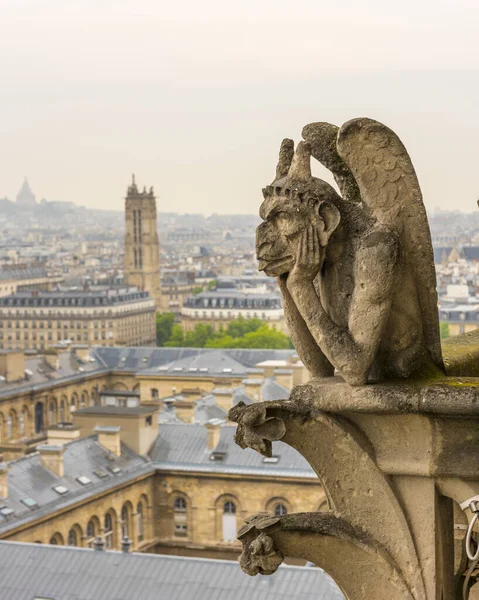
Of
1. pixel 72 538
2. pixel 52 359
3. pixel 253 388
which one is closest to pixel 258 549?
pixel 72 538

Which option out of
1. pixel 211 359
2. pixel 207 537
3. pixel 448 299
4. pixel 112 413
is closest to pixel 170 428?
pixel 112 413

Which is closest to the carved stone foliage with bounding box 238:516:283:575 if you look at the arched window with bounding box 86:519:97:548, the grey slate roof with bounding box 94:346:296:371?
the arched window with bounding box 86:519:97:548

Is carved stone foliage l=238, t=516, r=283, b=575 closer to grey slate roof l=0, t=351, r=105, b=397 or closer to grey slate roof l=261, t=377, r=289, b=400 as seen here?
grey slate roof l=261, t=377, r=289, b=400

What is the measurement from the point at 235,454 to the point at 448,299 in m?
95.2

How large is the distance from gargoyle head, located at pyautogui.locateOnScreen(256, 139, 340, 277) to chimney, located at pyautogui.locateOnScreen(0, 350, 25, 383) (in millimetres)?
87799

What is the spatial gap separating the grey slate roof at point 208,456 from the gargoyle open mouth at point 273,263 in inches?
2181

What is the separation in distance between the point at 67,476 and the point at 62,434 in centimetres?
733

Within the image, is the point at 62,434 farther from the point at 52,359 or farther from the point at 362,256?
the point at 362,256

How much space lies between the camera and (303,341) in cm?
806

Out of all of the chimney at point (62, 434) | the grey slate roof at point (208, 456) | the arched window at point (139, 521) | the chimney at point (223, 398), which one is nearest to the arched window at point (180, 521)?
the arched window at point (139, 521)

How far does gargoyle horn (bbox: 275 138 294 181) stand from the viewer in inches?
322

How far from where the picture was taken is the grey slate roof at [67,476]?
56.5 meters

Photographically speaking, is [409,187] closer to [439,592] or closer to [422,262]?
[422,262]

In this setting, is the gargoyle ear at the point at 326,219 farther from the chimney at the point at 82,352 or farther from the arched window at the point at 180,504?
the chimney at the point at 82,352
